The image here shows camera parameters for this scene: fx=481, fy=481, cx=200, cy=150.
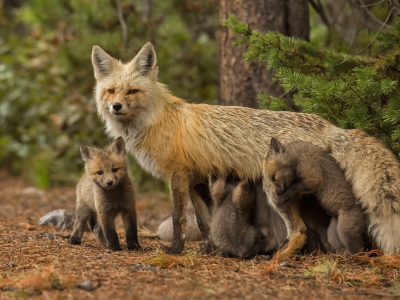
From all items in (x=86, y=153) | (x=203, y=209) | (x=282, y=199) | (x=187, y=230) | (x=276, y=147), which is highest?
(x=276, y=147)

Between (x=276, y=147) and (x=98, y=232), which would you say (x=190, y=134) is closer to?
(x=276, y=147)

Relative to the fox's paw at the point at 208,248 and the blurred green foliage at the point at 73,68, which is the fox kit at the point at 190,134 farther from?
the blurred green foliage at the point at 73,68

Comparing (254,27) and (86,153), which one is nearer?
(86,153)

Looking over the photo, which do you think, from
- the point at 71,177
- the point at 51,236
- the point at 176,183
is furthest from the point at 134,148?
the point at 71,177

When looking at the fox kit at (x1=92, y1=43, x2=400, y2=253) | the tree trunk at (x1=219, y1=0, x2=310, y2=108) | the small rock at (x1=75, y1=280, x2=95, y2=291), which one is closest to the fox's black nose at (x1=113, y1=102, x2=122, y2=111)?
the fox kit at (x1=92, y1=43, x2=400, y2=253)

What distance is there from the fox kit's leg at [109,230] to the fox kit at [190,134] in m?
0.61

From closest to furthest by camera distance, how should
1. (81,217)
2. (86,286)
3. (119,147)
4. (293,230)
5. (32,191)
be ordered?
(86,286) < (293,230) < (119,147) < (81,217) < (32,191)

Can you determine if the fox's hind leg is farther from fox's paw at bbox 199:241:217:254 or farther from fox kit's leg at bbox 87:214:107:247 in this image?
fox kit's leg at bbox 87:214:107:247

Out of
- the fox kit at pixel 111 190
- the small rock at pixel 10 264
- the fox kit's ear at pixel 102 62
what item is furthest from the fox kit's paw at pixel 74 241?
the fox kit's ear at pixel 102 62

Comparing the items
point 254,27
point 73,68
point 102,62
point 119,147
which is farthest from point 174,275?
point 73,68

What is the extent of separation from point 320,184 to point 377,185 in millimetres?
565

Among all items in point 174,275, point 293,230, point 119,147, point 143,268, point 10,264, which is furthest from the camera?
point 119,147

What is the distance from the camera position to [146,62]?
604cm

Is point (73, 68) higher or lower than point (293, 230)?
higher
